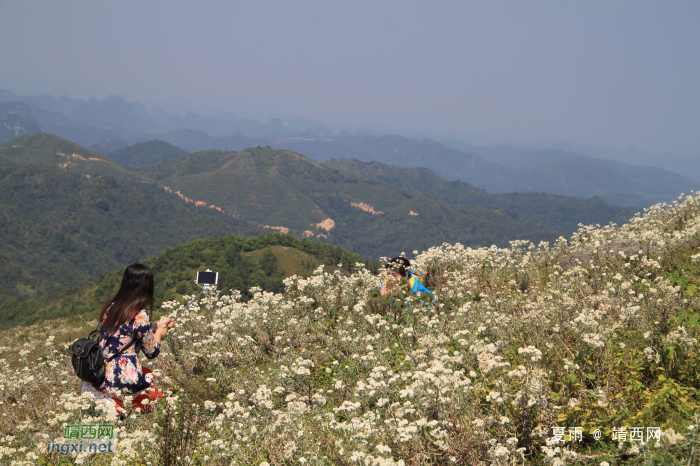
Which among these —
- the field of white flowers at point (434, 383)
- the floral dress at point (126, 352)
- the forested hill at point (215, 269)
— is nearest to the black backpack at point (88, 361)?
the floral dress at point (126, 352)

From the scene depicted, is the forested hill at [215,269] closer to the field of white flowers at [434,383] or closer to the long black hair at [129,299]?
the field of white flowers at [434,383]

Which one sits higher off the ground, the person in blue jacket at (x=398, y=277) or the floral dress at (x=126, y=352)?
the person in blue jacket at (x=398, y=277)

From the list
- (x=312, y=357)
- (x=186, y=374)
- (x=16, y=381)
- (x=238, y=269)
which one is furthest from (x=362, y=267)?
(x=238, y=269)

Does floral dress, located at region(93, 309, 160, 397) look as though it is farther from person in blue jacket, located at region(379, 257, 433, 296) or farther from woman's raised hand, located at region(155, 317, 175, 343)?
person in blue jacket, located at region(379, 257, 433, 296)

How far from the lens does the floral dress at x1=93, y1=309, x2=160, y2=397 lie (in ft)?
17.0

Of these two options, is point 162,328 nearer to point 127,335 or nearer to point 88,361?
point 127,335

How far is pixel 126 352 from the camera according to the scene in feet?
17.4

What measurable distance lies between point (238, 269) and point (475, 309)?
95.6 metres

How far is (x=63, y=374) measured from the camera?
7.11 metres

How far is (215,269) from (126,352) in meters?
86.2

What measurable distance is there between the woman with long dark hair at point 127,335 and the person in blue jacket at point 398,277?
4464 millimetres

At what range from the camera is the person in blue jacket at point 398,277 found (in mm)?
8359

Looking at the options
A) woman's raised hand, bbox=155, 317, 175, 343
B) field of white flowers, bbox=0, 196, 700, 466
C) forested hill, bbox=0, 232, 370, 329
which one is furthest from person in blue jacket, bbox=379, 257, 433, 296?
forested hill, bbox=0, 232, 370, 329

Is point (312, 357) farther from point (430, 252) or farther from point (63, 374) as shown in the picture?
point (430, 252)
